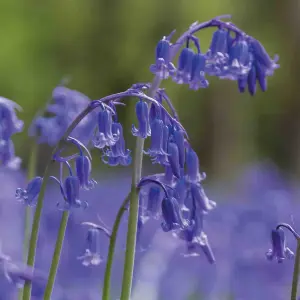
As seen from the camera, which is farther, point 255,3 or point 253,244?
point 255,3

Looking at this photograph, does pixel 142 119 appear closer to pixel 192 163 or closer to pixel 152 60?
pixel 192 163

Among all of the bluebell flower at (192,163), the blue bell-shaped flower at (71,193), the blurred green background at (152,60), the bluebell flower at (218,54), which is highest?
the blurred green background at (152,60)

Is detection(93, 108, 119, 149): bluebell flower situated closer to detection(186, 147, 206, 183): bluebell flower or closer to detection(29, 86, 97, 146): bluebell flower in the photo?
detection(186, 147, 206, 183): bluebell flower

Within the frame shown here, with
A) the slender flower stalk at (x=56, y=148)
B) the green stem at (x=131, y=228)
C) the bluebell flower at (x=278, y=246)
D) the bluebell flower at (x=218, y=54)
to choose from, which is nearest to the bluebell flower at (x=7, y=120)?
the slender flower stalk at (x=56, y=148)

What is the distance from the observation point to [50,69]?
266 inches

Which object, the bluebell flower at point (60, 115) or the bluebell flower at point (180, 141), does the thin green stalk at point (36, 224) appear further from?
the bluebell flower at point (60, 115)

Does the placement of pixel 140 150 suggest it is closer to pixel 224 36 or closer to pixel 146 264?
pixel 224 36

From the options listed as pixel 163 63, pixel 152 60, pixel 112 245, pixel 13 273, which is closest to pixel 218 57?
pixel 163 63

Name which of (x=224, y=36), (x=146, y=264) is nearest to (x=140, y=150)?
(x=224, y=36)

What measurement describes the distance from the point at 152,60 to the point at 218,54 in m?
5.15

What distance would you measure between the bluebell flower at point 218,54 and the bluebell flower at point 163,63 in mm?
77

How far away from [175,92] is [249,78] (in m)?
4.89

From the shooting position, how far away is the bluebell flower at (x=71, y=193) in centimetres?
115

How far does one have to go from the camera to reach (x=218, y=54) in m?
1.19
